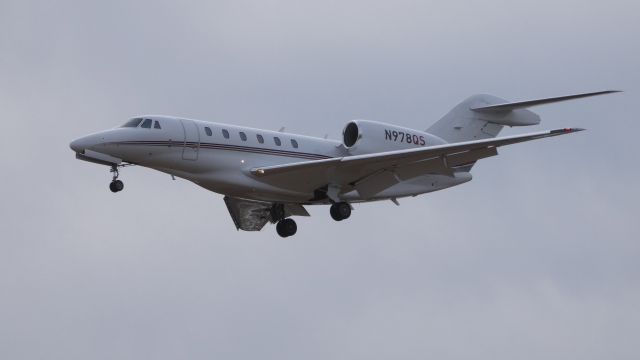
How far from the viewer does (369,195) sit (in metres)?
31.3

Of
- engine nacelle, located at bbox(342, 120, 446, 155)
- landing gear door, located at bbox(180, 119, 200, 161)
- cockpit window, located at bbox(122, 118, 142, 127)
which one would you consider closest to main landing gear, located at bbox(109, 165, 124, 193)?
cockpit window, located at bbox(122, 118, 142, 127)

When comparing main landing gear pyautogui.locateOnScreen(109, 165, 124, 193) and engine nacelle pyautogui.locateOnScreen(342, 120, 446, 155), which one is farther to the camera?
engine nacelle pyautogui.locateOnScreen(342, 120, 446, 155)

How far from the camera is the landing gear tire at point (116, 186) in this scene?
91.3ft

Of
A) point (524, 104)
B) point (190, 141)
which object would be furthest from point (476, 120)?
point (190, 141)

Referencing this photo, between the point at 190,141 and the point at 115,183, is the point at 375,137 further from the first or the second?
the point at 115,183

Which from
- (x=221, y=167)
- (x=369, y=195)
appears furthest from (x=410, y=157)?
(x=221, y=167)

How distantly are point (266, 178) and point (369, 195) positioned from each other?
285 centimetres

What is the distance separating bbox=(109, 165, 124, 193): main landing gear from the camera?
2784 cm

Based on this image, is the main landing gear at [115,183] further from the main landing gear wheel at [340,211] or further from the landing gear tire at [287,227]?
the landing gear tire at [287,227]

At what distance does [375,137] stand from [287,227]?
3.39 metres

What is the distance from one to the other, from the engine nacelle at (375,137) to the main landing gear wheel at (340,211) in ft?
4.38

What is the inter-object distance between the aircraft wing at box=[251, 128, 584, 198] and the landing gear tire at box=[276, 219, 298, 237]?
6.95 feet

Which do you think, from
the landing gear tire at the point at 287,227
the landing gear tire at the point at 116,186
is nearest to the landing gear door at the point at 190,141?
the landing gear tire at the point at 116,186

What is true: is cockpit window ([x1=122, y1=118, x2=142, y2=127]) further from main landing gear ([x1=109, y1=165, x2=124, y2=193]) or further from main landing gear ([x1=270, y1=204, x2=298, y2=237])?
main landing gear ([x1=270, y1=204, x2=298, y2=237])
